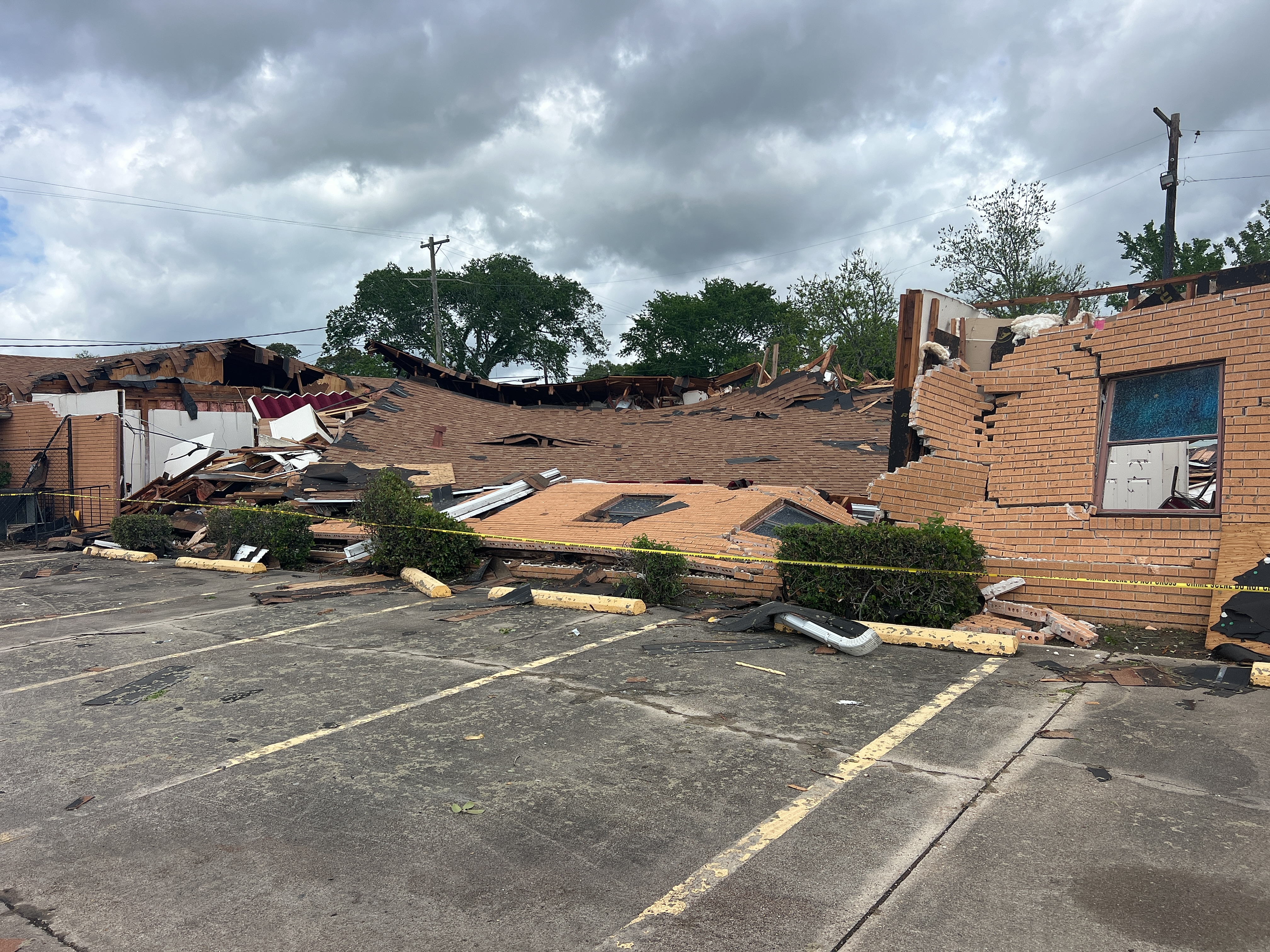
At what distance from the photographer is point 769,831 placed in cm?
368

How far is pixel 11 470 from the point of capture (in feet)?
66.6

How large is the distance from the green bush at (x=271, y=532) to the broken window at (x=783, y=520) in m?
7.56

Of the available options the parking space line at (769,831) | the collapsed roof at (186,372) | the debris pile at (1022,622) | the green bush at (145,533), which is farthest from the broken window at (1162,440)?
the collapsed roof at (186,372)

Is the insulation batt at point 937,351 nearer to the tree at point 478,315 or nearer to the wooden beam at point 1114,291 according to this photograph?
the wooden beam at point 1114,291

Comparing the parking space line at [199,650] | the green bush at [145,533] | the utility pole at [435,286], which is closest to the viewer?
the parking space line at [199,650]

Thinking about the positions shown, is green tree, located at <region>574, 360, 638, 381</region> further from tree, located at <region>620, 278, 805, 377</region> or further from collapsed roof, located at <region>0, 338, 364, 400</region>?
collapsed roof, located at <region>0, 338, 364, 400</region>

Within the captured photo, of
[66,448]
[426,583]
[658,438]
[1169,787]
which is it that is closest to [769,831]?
[1169,787]

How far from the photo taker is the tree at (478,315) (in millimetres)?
57531

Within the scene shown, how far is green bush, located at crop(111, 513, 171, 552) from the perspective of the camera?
15.0 m

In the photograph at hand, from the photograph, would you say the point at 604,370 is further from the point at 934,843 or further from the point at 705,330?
the point at 934,843

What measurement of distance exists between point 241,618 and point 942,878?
7978mm

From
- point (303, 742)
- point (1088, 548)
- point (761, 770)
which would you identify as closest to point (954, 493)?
point (1088, 548)

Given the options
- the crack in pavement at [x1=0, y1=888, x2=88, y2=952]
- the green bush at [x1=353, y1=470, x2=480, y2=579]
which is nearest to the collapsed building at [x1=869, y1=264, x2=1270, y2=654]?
the green bush at [x1=353, y1=470, x2=480, y2=579]

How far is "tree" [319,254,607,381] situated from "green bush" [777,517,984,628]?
2068 inches
